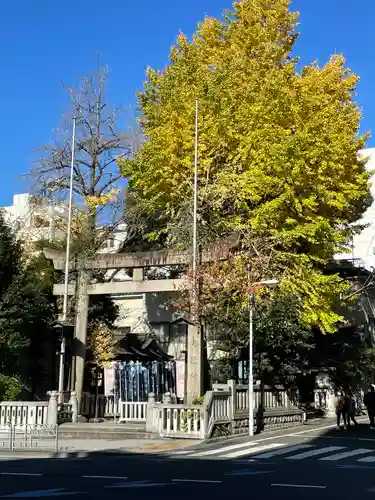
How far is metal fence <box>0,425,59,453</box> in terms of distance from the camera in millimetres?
18938

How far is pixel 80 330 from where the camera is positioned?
26.2 m

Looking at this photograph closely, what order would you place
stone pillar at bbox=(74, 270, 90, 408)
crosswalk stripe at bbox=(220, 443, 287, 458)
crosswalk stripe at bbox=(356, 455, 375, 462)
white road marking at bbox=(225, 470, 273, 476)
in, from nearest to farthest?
white road marking at bbox=(225, 470, 273, 476) → crosswalk stripe at bbox=(356, 455, 375, 462) → crosswalk stripe at bbox=(220, 443, 287, 458) → stone pillar at bbox=(74, 270, 90, 408)

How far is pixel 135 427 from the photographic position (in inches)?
895

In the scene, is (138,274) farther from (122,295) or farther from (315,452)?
(122,295)

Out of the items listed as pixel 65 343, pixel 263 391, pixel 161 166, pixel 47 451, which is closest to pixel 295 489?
pixel 47 451

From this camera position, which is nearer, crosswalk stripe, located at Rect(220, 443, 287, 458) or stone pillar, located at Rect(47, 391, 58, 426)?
crosswalk stripe, located at Rect(220, 443, 287, 458)

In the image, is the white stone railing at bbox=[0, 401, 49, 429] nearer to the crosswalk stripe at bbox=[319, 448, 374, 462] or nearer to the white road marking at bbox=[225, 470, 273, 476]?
the crosswalk stripe at bbox=[319, 448, 374, 462]

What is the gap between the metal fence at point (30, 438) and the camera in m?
18.9

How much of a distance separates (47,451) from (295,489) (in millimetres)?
9575

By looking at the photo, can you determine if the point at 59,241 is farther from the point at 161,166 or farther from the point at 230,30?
the point at 230,30

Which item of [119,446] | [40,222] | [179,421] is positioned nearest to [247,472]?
[119,446]

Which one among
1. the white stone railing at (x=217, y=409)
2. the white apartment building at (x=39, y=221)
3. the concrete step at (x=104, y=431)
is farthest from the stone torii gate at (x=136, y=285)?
the white apartment building at (x=39, y=221)

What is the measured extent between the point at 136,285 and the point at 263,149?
759cm

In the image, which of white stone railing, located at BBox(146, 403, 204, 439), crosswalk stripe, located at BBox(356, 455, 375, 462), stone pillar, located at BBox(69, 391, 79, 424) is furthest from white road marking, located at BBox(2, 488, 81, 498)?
stone pillar, located at BBox(69, 391, 79, 424)
